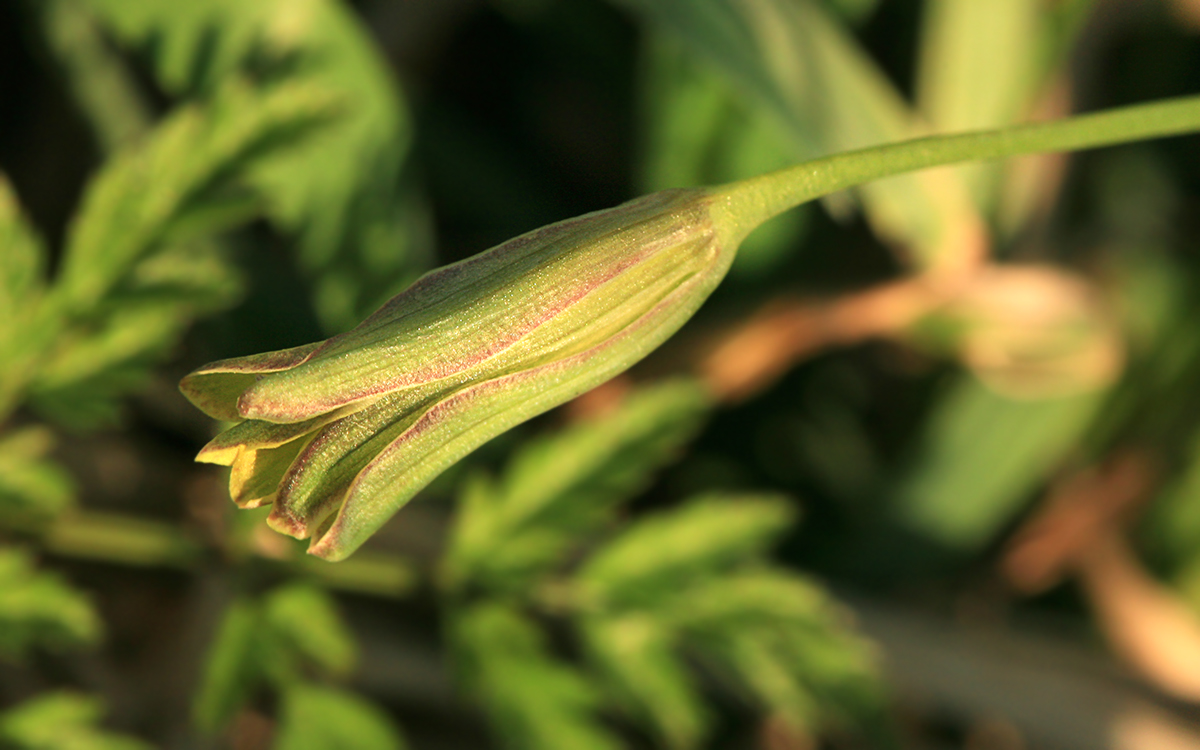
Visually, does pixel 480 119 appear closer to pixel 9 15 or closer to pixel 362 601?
pixel 9 15

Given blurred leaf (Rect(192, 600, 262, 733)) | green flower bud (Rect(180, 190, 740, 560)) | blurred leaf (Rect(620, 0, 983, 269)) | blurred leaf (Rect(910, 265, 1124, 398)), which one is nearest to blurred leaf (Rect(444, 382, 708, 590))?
blurred leaf (Rect(192, 600, 262, 733))

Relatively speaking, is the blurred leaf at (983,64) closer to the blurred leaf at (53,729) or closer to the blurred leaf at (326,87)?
the blurred leaf at (326,87)

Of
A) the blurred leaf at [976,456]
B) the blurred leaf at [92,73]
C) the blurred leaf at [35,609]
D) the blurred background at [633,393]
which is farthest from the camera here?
the blurred leaf at [976,456]

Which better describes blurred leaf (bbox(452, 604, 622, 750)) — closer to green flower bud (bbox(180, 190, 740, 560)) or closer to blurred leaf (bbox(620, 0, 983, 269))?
green flower bud (bbox(180, 190, 740, 560))

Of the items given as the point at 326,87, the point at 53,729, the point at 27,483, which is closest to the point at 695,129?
the point at 326,87

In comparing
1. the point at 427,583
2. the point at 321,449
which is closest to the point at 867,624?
the point at 427,583

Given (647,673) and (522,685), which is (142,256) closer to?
(522,685)

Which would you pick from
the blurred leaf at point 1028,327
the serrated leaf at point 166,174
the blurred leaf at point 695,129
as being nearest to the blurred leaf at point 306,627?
the serrated leaf at point 166,174

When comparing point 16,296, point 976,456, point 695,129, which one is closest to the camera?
point 16,296
